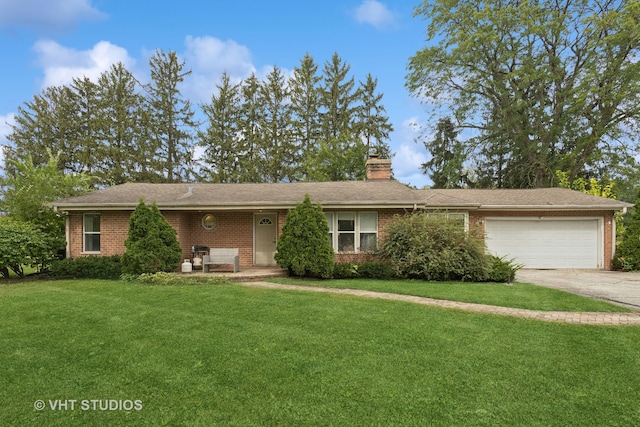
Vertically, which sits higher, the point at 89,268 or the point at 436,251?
the point at 436,251

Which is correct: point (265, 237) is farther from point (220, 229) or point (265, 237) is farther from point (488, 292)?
point (488, 292)

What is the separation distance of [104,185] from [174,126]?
7571 mm

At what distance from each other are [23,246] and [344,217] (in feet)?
34.1

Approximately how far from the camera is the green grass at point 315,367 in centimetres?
323

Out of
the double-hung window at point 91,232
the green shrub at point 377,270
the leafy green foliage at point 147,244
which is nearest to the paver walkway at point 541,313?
the green shrub at point 377,270

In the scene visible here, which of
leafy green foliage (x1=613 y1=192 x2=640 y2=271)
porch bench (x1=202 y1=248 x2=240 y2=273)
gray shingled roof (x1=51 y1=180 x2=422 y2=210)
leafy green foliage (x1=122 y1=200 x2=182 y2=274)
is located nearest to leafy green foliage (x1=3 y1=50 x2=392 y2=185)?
gray shingled roof (x1=51 y1=180 x2=422 y2=210)

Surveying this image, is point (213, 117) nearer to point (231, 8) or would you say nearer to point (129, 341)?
point (231, 8)

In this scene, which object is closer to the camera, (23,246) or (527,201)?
(23,246)

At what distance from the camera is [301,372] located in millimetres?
4074

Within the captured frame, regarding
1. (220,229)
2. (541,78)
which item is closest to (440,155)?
(541,78)

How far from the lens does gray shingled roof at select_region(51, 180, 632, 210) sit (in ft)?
40.2

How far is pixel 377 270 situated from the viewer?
1114 cm

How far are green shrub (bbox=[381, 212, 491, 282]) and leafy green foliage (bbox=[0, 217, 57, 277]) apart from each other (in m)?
11.5

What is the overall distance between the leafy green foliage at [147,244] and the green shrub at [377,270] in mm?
6185
